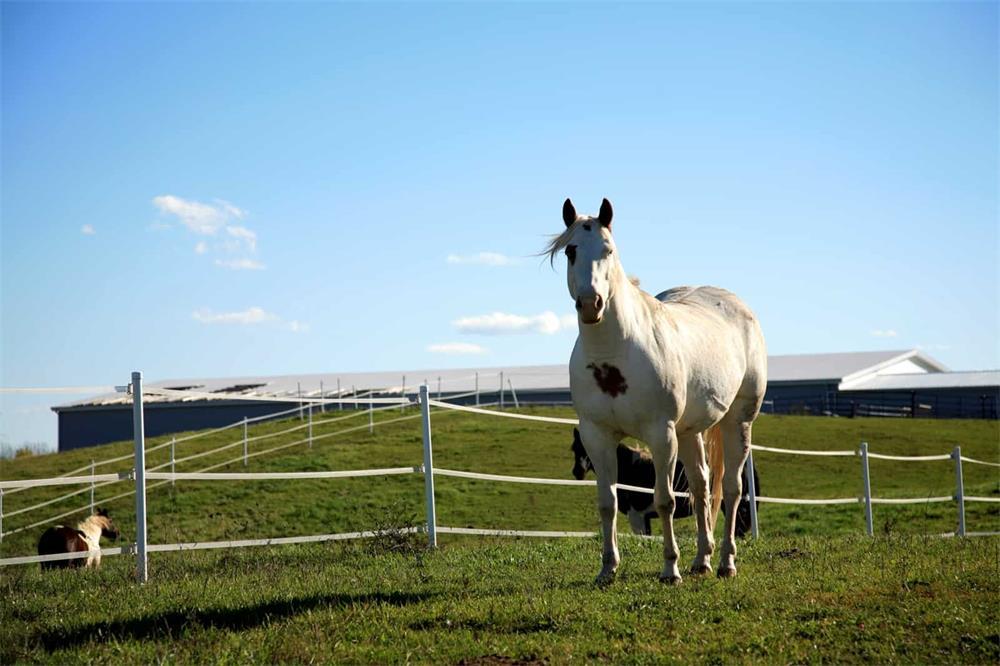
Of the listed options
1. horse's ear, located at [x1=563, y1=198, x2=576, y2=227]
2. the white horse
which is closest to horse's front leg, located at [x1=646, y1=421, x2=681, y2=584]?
the white horse

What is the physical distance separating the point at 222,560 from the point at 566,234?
4.64m

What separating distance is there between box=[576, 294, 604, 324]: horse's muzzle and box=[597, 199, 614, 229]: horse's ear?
0.64 metres

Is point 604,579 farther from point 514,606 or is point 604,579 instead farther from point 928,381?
point 928,381

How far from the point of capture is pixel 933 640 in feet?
15.9

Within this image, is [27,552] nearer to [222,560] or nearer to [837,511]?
[222,560]

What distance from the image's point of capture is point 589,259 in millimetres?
6238

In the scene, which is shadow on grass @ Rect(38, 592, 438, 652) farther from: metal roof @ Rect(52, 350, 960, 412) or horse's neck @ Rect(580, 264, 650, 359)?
metal roof @ Rect(52, 350, 960, 412)

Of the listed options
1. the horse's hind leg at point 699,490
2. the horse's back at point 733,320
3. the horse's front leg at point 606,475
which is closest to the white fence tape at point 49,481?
the horse's front leg at point 606,475

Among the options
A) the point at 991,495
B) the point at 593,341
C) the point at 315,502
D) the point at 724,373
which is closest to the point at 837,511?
the point at 991,495

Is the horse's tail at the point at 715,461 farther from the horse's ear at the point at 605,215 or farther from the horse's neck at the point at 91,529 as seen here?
the horse's neck at the point at 91,529

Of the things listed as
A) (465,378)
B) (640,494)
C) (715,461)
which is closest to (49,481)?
(715,461)

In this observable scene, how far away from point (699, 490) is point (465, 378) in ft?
126

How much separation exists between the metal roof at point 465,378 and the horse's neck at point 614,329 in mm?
37690

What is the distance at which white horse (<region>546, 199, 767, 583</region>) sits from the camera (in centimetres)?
641
